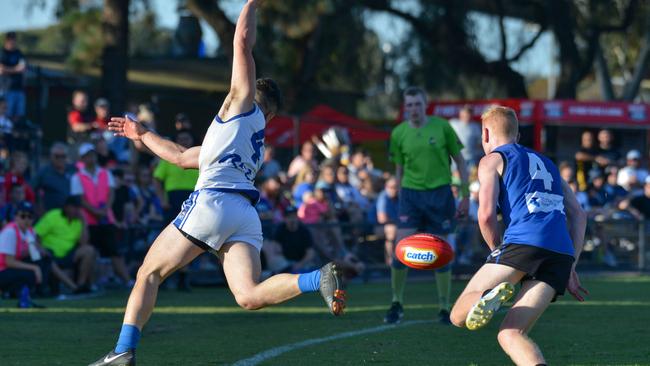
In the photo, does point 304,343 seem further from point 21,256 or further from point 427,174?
point 21,256

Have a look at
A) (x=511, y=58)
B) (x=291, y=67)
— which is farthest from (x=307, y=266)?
(x=511, y=58)

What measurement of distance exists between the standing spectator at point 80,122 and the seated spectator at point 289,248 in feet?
11.1

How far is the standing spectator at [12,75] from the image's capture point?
1936 cm

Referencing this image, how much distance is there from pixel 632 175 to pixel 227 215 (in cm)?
1716

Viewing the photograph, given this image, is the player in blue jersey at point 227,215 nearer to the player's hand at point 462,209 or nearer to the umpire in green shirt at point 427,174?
the player's hand at point 462,209

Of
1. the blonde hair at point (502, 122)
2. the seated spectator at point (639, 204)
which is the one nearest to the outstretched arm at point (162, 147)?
the blonde hair at point (502, 122)

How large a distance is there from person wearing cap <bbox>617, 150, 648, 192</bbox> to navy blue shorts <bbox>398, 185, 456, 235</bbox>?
12.1 metres

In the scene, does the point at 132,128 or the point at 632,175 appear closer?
the point at 132,128

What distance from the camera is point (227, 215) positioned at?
7.64 meters

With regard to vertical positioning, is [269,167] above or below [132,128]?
below

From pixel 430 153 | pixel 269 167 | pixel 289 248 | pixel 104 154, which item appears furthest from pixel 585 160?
pixel 430 153

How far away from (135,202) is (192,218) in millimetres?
10572

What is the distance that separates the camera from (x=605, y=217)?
857 inches

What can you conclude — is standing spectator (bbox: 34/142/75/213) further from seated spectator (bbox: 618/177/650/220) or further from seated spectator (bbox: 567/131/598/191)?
seated spectator (bbox: 567/131/598/191)
